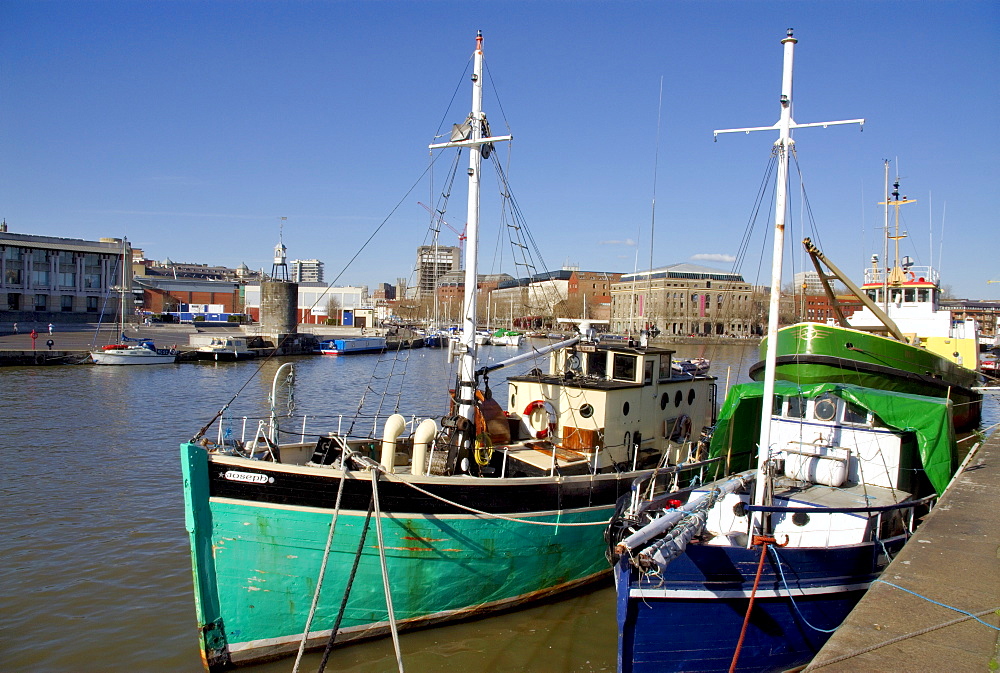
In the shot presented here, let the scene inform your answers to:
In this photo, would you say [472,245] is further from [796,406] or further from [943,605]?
[943,605]

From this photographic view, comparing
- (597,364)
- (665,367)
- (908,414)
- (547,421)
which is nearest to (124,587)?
(547,421)

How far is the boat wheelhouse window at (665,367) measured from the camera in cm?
1465

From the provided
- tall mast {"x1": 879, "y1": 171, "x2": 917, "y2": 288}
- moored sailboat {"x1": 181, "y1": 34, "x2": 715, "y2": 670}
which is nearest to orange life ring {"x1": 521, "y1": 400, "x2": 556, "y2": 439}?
moored sailboat {"x1": 181, "y1": 34, "x2": 715, "y2": 670}

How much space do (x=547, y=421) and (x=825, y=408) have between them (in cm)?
534

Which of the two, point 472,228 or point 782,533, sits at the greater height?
point 472,228

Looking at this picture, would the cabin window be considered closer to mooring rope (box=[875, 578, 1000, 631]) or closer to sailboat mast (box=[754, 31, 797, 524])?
sailboat mast (box=[754, 31, 797, 524])

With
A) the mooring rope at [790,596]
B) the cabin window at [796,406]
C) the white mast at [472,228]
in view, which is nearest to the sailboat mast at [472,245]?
the white mast at [472,228]

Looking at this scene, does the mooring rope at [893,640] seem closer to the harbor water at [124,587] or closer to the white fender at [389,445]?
the harbor water at [124,587]

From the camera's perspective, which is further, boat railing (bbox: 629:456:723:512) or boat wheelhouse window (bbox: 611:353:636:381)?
boat wheelhouse window (bbox: 611:353:636:381)

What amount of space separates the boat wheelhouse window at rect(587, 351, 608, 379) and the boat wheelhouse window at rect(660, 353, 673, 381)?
134cm

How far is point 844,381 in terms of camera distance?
1411 centimetres

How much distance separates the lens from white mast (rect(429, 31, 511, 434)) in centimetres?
1208

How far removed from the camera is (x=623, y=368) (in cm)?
1426

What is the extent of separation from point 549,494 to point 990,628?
607 cm
